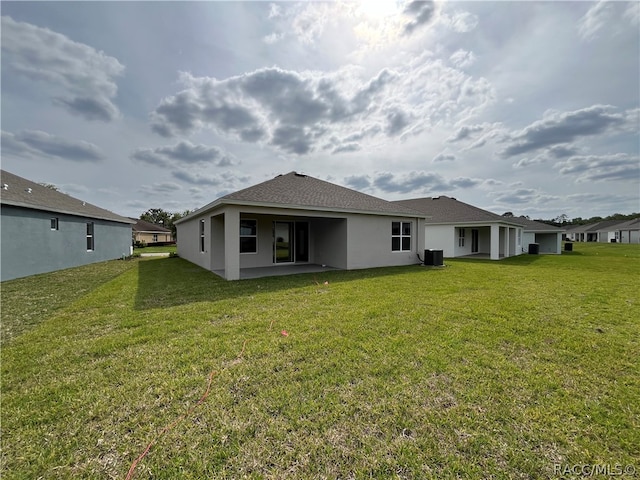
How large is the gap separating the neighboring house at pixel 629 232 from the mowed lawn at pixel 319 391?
6127 centimetres

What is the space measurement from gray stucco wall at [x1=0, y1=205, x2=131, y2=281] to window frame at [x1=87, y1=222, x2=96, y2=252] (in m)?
0.20

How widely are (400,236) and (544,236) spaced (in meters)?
24.2

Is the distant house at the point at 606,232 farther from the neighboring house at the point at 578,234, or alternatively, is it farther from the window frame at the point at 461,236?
the window frame at the point at 461,236

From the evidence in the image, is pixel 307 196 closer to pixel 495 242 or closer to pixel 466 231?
pixel 495 242

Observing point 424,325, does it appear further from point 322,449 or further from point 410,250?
point 410,250

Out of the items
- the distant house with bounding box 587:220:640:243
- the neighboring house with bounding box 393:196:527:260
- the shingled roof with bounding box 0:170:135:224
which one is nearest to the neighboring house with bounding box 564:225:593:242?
the distant house with bounding box 587:220:640:243

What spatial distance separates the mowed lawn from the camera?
1946mm

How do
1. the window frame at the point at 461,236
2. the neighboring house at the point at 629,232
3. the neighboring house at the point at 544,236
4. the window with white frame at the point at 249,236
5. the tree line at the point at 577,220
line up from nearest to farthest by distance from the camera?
the window with white frame at the point at 249,236
the window frame at the point at 461,236
the neighboring house at the point at 544,236
the neighboring house at the point at 629,232
the tree line at the point at 577,220

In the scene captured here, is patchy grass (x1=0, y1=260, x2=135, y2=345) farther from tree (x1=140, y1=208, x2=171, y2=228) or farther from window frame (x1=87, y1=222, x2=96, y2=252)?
tree (x1=140, y1=208, x2=171, y2=228)

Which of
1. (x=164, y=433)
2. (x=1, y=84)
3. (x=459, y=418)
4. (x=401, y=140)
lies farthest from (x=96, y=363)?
(x=401, y=140)

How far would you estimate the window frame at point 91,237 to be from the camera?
1595 centimetres

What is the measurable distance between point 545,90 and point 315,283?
46.6 ft

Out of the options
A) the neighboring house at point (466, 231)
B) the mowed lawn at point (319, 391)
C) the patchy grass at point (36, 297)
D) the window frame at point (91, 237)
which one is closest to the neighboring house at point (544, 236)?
the neighboring house at point (466, 231)

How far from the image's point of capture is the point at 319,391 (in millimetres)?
2746
